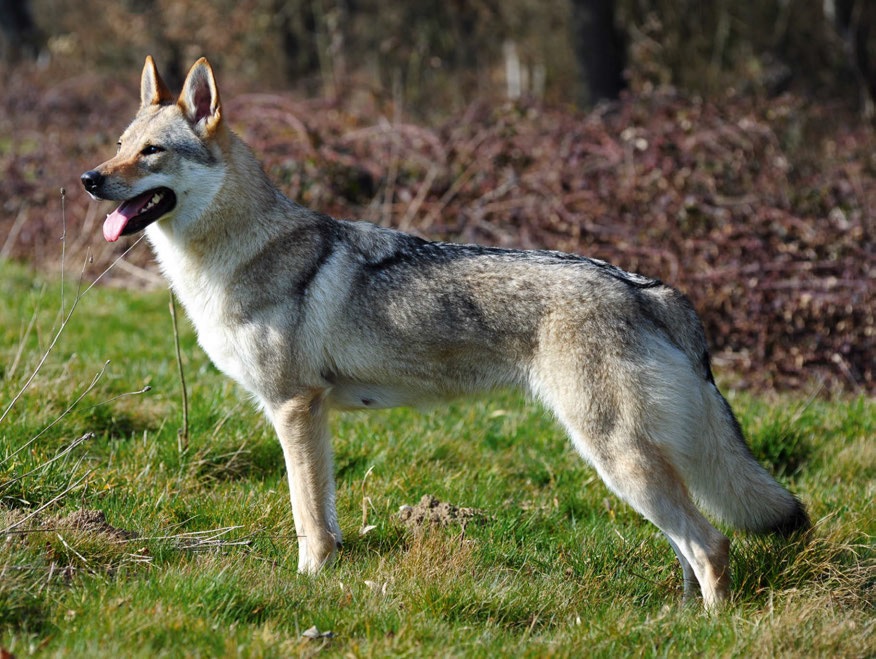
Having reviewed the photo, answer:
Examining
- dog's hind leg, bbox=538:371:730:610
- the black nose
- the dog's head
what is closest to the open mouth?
the dog's head

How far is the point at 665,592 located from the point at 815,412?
9.13 feet

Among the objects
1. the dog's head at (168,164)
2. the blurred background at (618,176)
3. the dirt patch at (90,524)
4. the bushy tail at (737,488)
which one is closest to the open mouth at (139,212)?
the dog's head at (168,164)

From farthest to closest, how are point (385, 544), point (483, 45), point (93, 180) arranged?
point (483, 45) < point (385, 544) < point (93, 180)

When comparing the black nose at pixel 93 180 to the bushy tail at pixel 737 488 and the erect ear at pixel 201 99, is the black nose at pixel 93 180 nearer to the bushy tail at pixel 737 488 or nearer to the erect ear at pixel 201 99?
the erect ear at pixel 201 99

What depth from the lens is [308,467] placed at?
450 centimetres

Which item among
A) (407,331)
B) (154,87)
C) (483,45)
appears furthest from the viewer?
(483,45)

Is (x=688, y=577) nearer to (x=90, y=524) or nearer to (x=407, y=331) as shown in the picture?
(x=407, y=331)

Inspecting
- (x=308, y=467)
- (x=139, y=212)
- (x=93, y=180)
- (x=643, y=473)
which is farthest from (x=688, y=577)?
(x=93, y=180)

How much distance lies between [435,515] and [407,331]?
3.19ft

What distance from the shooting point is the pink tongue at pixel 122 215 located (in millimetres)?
4391

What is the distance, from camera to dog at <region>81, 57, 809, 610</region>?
4078 mm

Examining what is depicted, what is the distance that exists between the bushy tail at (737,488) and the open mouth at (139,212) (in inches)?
109

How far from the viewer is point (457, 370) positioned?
4434 mm

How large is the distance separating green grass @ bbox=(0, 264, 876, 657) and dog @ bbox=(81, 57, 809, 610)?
31cm
